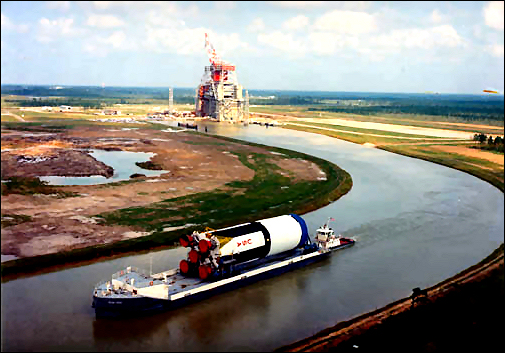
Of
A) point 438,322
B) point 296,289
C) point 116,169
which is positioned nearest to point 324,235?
point 296,289

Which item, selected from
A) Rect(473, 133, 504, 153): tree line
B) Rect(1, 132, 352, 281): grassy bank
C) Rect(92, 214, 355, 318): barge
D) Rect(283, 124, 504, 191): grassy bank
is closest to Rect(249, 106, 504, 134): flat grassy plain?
Rect(473, 133, 504, 153): tree line

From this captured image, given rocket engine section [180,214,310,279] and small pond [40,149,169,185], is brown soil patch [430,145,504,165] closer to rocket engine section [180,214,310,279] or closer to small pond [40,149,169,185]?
small pond [40,149,169,185]

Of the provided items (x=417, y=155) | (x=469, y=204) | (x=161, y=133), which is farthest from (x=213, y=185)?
(x=161, y=133)

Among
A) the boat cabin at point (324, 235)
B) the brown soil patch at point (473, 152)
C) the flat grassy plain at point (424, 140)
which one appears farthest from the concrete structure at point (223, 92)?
the boat cabin at point (324, 235)

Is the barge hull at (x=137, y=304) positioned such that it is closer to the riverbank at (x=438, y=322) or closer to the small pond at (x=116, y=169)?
the riverbank at (x=438, y=322)

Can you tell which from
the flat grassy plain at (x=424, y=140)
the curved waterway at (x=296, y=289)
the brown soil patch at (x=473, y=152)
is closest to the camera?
the curved waterway at (x=296, y=289)

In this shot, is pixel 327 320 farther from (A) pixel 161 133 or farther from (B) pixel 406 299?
(A) pixel 161 133

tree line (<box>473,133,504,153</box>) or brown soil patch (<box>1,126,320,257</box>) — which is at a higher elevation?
tree line (<box>473,133,504,153</box>)
